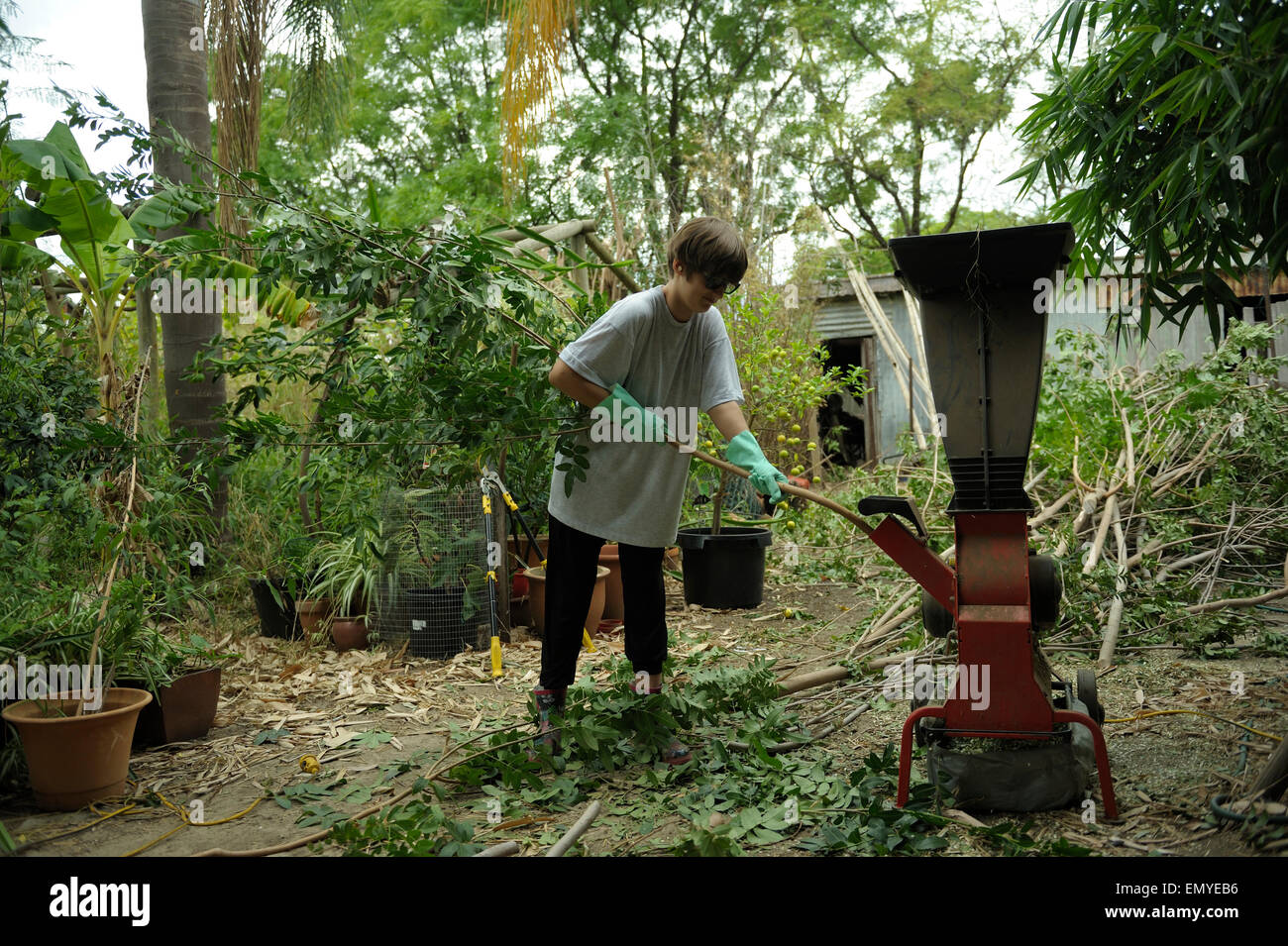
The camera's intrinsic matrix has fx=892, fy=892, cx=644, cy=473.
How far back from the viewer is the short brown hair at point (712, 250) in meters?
2.95

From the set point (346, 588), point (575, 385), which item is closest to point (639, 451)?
point (575, 385)

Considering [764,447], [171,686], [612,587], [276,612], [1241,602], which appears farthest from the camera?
[764,447]

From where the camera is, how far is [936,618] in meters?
2.93

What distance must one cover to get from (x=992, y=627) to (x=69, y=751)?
3.11 m

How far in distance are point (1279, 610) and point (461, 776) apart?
14.6ft

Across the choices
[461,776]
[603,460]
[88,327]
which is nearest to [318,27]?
[88,327]

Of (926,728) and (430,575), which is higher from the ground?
(430,575)

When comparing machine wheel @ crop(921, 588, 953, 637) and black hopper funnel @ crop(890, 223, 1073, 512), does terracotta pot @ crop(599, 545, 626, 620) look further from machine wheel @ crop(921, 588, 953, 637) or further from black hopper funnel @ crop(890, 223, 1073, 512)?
black hopper funnel @ crop(890, 223, 1073, 512)

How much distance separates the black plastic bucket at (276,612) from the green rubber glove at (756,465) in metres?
3.40

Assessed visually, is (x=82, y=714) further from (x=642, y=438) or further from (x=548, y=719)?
(x=642, y=438)

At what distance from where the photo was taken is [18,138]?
488 centimetres

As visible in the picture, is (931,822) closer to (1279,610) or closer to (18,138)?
(1279,610)

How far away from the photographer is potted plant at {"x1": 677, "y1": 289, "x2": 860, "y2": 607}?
611 cm

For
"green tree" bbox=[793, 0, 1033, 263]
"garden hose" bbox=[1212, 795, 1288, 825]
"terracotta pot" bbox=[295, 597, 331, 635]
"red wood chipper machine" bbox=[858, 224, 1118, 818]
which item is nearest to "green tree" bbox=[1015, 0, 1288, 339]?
"red wood chipper machine" bbox=[858, 224, 1118, 818]
